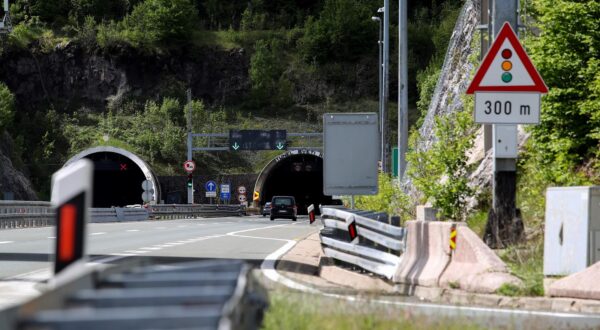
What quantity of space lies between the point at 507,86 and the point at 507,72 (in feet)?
0.60

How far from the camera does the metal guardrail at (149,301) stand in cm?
357

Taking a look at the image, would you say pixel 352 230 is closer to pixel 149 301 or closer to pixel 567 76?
pixel 567 76

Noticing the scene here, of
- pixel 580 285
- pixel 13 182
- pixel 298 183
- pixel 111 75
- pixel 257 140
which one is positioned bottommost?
pixel 580 285

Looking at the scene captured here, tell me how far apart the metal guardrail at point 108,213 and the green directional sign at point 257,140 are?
454 cm

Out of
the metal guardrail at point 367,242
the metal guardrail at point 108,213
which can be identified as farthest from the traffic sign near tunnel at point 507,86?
the metal guardrail at point 108,213

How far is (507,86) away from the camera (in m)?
13.7

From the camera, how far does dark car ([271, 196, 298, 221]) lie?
68750 mm

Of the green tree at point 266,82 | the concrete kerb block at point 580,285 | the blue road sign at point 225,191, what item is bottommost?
the concrete kerb block at point 580,285

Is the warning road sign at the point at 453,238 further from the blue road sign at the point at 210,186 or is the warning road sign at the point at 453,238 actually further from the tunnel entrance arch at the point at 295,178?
the blue road sign at the point at 210,186

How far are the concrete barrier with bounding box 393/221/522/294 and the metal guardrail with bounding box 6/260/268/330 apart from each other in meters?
7.81

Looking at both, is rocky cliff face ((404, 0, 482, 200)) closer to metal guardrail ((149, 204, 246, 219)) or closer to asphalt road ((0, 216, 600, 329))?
asphalt road ((0, 216, 600, 329))

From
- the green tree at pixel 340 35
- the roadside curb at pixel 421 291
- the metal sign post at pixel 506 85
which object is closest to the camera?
the roadside curb at pixel 421 291

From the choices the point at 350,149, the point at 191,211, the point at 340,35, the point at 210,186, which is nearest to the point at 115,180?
the point at 210,186

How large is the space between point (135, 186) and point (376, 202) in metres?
62.1
